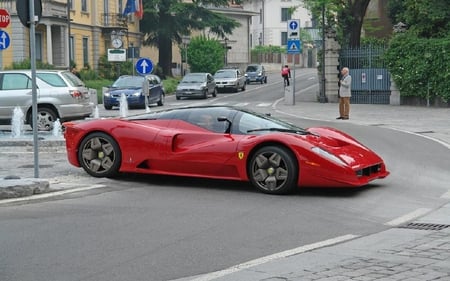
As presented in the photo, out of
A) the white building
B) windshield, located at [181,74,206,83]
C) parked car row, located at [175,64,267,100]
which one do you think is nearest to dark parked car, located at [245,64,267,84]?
parked car row, located at [175,64,267,100]

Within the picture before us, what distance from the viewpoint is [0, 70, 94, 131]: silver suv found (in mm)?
18703

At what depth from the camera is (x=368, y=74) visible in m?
35.0

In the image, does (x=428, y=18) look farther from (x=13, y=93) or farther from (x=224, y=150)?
(x=224, y=150)

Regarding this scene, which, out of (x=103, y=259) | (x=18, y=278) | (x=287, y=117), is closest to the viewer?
(x=18, y=278)

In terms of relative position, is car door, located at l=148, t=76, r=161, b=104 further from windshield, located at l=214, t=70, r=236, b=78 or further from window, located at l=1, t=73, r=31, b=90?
windshield, located at l=214, t=70, r=236, b=78

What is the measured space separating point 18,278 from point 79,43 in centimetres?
5047

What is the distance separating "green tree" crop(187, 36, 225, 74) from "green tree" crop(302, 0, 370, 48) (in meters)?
27.4

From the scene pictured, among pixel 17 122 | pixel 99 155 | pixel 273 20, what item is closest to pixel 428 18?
pixel 17 122

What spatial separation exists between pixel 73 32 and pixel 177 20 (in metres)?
8.79

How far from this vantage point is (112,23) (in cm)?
5931

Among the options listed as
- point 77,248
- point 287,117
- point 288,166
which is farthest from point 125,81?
point 77,248

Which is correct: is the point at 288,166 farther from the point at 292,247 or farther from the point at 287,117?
the point at 287,117

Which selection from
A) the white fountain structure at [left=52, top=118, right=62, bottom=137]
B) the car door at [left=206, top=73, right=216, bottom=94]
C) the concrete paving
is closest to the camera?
the concrete paving

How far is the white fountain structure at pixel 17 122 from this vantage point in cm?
1755
